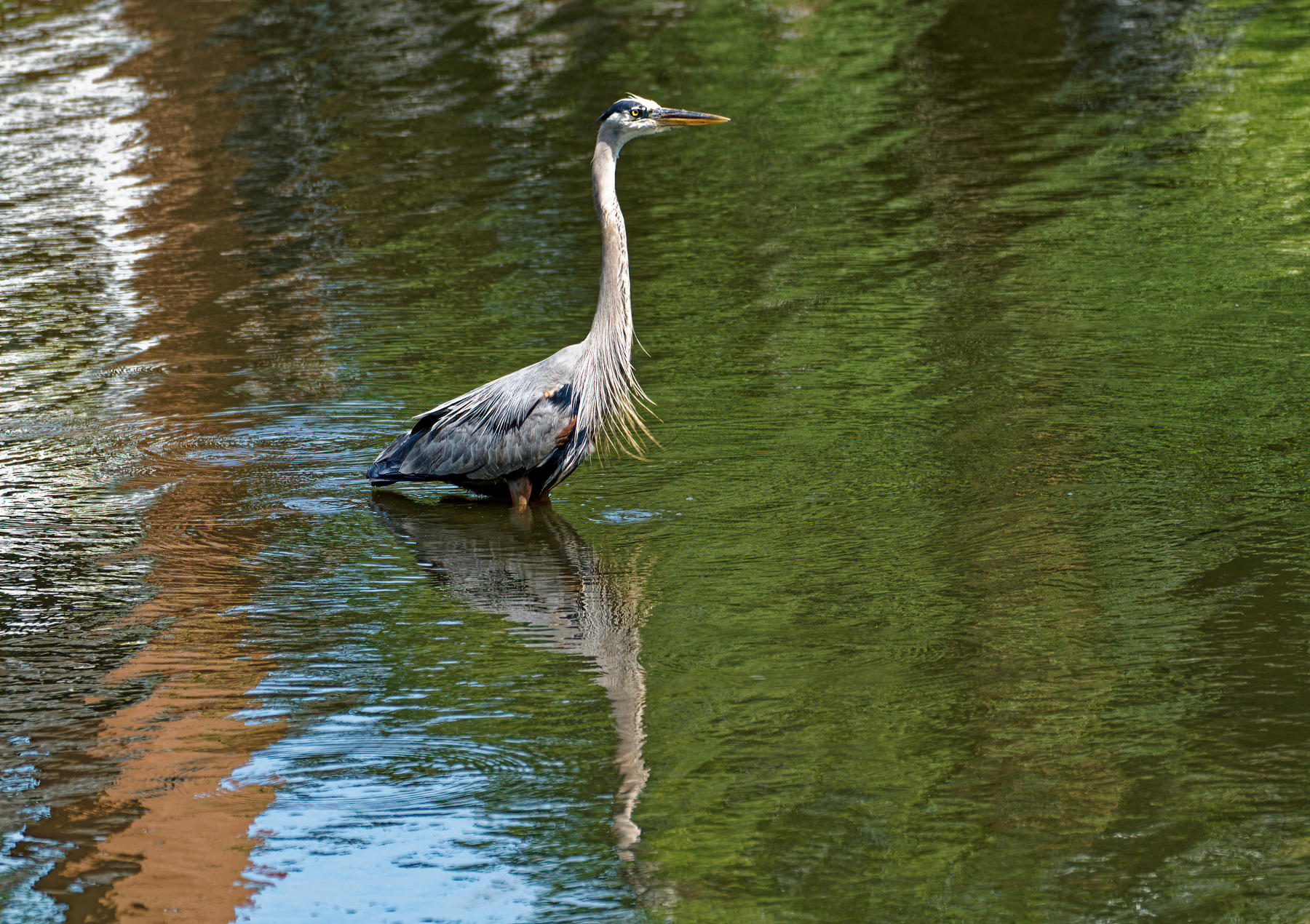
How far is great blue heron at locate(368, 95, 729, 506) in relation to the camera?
8.66m

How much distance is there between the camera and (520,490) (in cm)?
888

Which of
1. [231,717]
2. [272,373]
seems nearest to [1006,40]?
[272,373]

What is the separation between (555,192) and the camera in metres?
16.3

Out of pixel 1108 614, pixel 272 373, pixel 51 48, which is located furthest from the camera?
pixel 51 48

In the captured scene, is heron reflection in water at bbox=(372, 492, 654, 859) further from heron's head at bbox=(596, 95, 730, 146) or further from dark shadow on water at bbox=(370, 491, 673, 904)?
heron's head at bbox=(596, 95, 730, 146)

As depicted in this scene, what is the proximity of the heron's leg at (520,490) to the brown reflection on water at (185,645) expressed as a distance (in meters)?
1.37

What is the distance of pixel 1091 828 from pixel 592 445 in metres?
4.21

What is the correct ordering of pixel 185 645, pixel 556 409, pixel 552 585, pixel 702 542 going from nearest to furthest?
pixel 185 645
pixel 552 585
pixel 702 542
pixel 556 409

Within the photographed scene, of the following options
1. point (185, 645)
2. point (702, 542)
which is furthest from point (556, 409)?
point (185, 645)

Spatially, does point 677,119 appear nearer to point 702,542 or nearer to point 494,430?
point 494,430

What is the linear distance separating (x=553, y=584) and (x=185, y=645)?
5.69 feet

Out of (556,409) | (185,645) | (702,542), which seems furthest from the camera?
(556,409)

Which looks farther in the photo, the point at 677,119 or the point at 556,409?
the point at 677,119

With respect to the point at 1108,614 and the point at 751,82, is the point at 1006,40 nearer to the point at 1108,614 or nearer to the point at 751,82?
the point at 751,82
